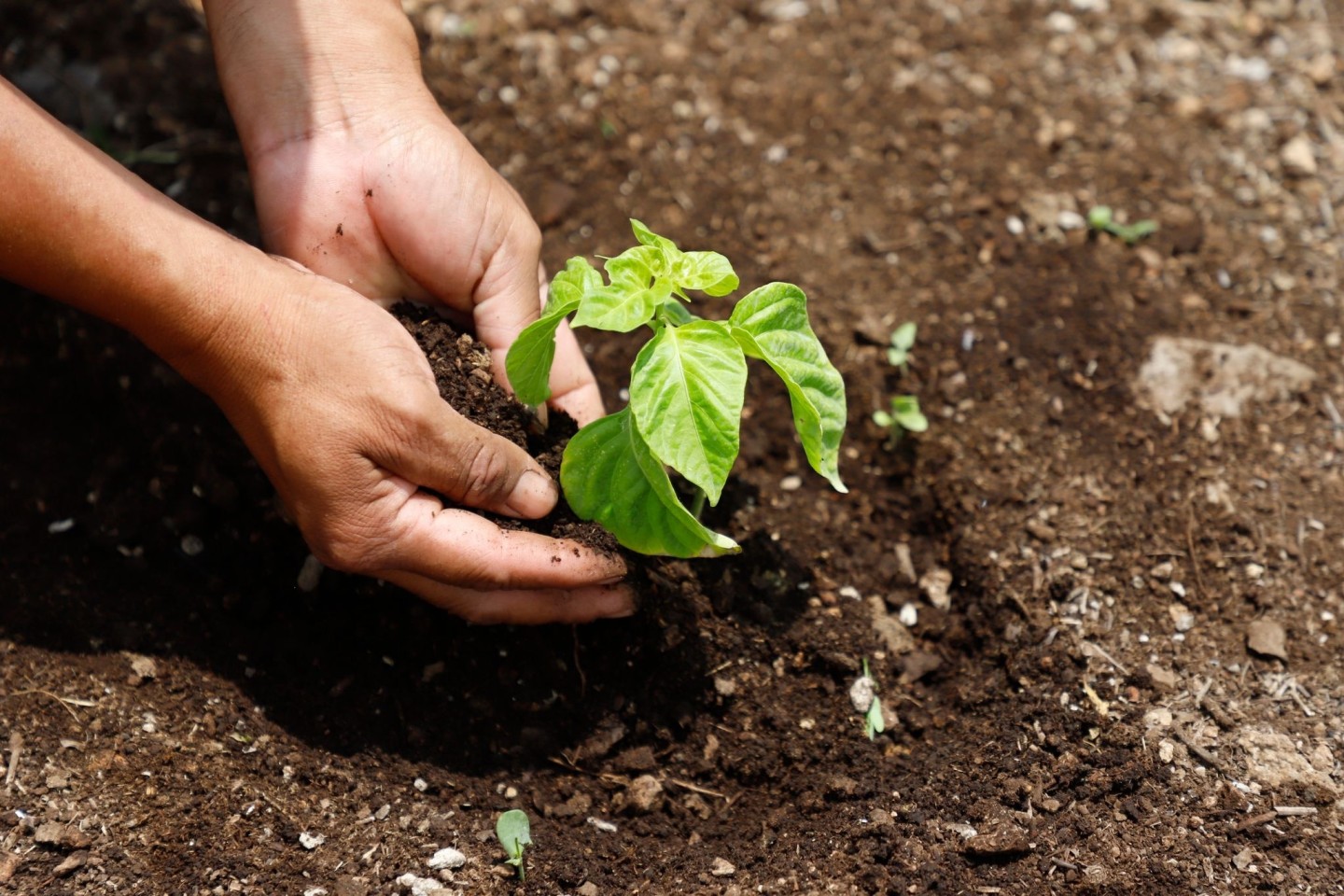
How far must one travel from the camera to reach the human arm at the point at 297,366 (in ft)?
6.94

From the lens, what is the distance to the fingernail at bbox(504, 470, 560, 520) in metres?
Result: 2.41

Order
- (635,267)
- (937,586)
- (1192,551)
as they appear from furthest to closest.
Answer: (937,586)
(1192,551)
(635,267)

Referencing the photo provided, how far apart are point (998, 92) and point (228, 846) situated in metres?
3.50

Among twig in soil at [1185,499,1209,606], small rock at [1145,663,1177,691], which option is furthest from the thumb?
twig in soil at [1185,499,1209,606]

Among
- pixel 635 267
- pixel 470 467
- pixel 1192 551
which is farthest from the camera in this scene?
pixel 1192 551

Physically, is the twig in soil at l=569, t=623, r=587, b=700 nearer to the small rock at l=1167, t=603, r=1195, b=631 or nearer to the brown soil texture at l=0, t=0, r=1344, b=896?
the brown soil texture at l=0, t=0, r=1344, b=896

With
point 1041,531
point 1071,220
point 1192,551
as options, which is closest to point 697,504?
point 1041,531

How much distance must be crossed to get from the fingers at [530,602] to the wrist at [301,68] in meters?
1.19

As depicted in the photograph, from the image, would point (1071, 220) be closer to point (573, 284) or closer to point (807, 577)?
point (807, 577)

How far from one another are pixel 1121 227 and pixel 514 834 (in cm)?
272

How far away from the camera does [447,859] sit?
2.38 metres

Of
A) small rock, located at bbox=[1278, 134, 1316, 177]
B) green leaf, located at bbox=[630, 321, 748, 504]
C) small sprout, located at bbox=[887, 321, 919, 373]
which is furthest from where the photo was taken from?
small rock, located at bbox=[1278, 134, 1316, 177]

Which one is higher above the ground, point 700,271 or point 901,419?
point 700,271

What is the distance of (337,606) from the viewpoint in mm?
2730
